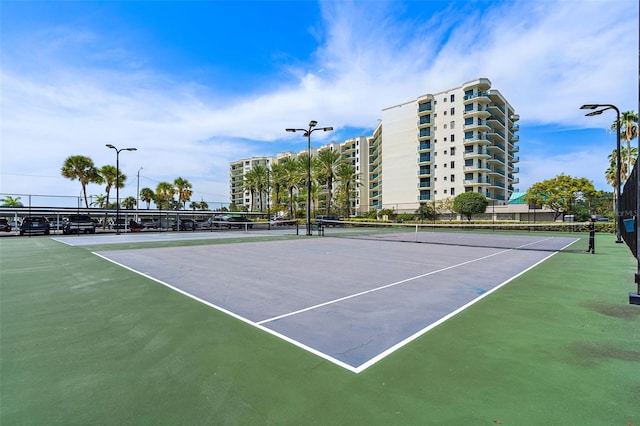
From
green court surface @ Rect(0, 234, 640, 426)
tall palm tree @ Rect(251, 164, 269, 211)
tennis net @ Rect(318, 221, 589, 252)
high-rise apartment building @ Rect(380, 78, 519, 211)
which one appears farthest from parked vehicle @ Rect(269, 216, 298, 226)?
green court surface @ Rect(0, 234, 640, 426)

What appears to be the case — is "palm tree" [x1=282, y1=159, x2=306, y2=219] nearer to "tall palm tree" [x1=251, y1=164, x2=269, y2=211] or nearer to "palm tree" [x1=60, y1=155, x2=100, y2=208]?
"tall palm tree" [x1=251, y1=164, x2=269, y2=211]

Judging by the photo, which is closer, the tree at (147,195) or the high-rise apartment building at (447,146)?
the high-rise apartment building at (447,146)

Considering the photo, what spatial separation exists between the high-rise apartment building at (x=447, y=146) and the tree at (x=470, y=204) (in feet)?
37.1

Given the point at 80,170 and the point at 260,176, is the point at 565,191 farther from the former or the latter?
the point at 80,170

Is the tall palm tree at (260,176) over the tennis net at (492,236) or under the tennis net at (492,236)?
over

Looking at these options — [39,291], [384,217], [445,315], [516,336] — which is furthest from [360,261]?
[384,217]

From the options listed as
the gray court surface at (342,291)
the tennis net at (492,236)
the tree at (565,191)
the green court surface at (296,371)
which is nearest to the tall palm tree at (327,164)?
the tennis net at (492,236)

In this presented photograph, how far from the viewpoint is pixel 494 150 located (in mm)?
68250

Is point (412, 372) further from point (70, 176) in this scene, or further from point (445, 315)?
point (70, 176)

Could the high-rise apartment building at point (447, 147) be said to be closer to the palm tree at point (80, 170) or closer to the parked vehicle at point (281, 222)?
the parked vehicle at point (281, 222)

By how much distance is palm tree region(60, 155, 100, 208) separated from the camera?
144ft

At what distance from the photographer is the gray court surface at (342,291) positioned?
14.0 ft

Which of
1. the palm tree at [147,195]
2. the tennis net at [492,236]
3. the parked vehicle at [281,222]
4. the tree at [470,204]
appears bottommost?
the tennis net at [492,236]

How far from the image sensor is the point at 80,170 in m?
44.5
